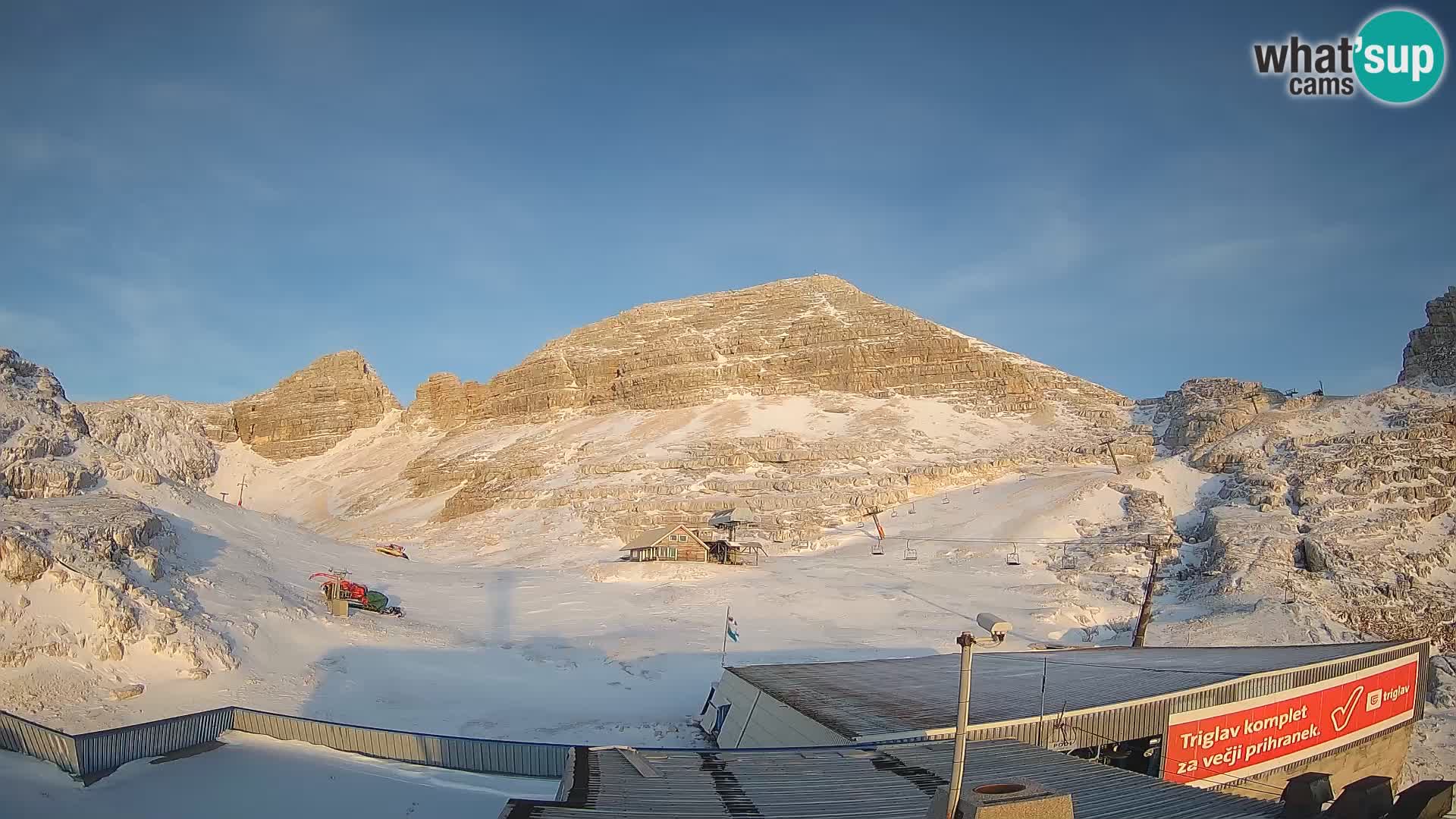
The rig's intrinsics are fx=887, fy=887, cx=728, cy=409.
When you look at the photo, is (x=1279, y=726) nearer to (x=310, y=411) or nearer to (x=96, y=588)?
(x=96, y=588)

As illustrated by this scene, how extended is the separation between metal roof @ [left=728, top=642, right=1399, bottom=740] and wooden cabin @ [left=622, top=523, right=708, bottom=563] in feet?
63.3

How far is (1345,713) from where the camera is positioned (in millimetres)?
15555

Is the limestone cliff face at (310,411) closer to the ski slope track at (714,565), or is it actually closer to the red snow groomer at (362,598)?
the ski slope track at (714,565)

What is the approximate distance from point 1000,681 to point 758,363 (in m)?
67.8

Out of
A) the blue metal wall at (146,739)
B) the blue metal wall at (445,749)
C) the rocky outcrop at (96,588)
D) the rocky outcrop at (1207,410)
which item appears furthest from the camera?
the rocky outcrop at (1207,410)

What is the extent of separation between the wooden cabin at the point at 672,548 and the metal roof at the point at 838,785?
2658 cm

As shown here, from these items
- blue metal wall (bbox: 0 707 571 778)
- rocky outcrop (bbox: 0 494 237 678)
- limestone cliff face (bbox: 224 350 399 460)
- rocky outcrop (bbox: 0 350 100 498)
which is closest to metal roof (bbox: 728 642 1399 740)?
blue metal wall (bbox: 0 707 571 778)

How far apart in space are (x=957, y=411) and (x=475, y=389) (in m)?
54.7

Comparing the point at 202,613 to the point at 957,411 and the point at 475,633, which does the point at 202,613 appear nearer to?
the point at 475,633

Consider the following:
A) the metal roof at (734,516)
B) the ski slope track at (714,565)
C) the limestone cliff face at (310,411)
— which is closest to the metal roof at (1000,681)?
the ski slope track at (714,565)

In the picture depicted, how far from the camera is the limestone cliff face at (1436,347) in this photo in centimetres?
4366

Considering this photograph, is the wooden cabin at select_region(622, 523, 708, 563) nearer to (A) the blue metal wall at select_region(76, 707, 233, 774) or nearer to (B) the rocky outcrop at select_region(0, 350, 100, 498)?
(B) the rocky outcrop at select_region(0, 350, 100, 498)

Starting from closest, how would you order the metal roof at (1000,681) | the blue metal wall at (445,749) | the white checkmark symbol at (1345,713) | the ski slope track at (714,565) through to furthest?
1. the blue metal wall at (445,749)
2. the metal roof at (1000,681)
3. the white checkmark symbol at (1345,713)
4. the ski slope track at (714,565)

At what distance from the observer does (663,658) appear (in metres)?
22.4
